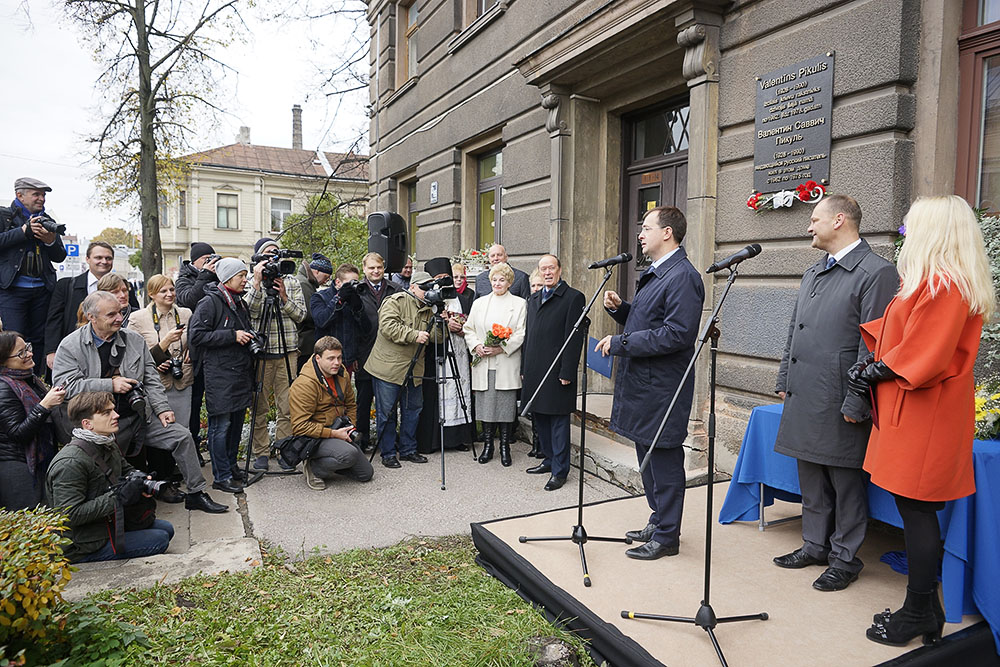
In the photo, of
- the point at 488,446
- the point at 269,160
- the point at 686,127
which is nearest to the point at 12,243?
the point at 488,446

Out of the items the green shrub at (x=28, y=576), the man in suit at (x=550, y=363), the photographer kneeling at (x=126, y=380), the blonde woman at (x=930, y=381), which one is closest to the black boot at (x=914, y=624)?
the blonde woman at (x=930, y=381)

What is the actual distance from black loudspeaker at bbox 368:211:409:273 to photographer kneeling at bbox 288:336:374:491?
3.58 m

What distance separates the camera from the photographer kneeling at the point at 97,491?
13.0ft

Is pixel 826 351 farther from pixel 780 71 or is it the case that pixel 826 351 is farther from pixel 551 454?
pixel 551 454

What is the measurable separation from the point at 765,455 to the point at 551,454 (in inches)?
89.5

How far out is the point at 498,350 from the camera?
6484 mm

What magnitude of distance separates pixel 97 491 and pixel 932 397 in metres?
4.53

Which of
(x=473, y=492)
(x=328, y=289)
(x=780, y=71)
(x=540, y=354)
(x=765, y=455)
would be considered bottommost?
(x=473, y=492)

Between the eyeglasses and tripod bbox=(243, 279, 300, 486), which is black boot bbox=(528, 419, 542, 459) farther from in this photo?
the eyeglasses

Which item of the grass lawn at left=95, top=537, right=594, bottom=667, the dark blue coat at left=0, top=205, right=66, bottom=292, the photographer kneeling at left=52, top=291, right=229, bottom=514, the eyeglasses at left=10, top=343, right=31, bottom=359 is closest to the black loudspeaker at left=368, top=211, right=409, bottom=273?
the dark blue coat at left=0, top=205, right=66, bottom=292

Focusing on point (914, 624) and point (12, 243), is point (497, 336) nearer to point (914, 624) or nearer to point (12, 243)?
point (914, 624)

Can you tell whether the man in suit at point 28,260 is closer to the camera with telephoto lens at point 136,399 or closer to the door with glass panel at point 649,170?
the camera with telephoto lens at point 136,399

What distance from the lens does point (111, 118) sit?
50.5 feet

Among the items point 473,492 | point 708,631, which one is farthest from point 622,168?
point 708,631
